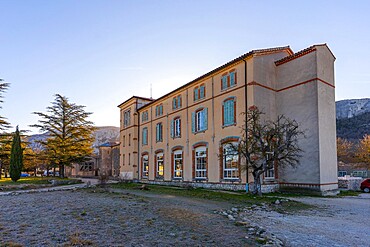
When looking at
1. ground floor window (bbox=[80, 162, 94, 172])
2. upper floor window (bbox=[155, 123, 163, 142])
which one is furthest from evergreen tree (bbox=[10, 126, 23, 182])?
ground floor window (bbox=[80, 162, 94, 172])

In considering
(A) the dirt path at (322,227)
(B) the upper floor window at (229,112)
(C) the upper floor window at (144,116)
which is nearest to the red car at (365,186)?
(B) the upper floor window at (229,112)

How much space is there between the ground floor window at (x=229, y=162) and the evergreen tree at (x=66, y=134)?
21348 millimetres

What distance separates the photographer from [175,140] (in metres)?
26.4

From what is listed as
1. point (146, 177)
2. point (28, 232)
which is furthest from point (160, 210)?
point (146, 177)

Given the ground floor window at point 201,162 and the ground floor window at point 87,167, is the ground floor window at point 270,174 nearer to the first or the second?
the ground floor window at point 201,162

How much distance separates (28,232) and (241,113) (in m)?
14.6

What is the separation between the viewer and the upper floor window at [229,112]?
65.0 feet

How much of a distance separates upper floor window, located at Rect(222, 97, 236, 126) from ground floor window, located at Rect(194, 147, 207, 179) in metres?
3.26

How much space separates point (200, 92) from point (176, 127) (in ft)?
15.6

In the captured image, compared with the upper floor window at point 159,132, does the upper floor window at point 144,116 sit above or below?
above

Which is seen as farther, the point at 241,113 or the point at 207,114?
the point at 207,114

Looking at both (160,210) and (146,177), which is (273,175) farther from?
(146,177)

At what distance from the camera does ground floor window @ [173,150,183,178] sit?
2545cm

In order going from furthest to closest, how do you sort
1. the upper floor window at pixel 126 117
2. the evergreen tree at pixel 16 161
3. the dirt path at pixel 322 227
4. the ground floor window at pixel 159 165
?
1. the upper floor window at pixel 126 117
2. the ground floor window at pixel 159 165
3. the evergreen tree at pixel 16 161
4. the dirt path at pixel 322 227
